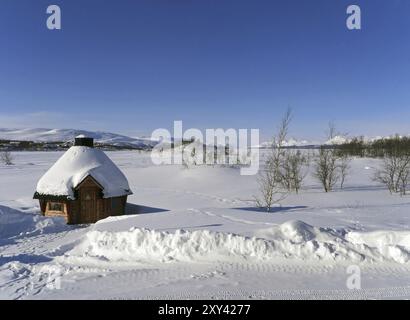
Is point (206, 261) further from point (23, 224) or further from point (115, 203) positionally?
point (115, 203)

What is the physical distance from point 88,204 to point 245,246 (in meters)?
11.6

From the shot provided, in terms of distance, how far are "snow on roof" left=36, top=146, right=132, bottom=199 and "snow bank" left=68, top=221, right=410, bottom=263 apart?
321 inches

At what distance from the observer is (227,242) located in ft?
29.2

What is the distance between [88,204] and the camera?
17.4 metres

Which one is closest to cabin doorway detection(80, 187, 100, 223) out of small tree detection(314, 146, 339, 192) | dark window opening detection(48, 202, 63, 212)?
dark window opening detection(48, 202, 63, 212)

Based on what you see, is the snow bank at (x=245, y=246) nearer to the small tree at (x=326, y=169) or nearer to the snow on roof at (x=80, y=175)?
the snow on roof at (x=80, y=175)

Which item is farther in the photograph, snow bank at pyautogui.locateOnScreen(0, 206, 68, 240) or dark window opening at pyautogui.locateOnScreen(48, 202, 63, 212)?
dark window opening at pyautogui.locateOnScreen(48, 202, 63, 212)

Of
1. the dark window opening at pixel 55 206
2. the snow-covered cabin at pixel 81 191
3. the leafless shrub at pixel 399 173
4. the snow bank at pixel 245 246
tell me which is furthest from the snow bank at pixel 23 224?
the leafless shrub at pixel 399 173

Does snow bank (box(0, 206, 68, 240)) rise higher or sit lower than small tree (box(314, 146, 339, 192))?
lower

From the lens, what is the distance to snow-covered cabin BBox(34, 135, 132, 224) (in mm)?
17250

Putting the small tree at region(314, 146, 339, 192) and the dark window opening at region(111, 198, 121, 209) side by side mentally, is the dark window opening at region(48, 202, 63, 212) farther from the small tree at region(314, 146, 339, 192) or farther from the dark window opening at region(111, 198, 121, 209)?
the small tree at region(314, 146, 339, 192)

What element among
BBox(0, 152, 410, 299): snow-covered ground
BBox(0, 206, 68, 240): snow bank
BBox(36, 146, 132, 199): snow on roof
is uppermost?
BBox(36, 146, 132, 199): snow on roof

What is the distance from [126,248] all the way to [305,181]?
116 feet
